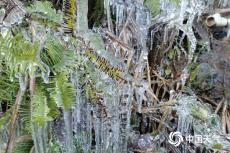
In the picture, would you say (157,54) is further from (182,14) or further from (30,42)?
(30,42)

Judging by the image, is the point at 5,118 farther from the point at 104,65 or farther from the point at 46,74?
the point at 104,65

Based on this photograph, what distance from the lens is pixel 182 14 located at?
2111 millimetres

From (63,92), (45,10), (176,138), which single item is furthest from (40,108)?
(176,138)

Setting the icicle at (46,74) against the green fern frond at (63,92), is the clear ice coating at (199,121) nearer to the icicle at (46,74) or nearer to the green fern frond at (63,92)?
the green fern frond at (63,92)

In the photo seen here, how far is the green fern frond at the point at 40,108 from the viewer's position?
1.74 metres

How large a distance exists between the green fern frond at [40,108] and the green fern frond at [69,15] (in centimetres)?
30

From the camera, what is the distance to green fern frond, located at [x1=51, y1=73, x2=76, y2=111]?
175cm

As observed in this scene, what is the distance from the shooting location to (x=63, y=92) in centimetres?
177

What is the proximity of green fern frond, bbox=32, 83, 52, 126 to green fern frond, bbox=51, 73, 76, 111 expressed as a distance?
6 cm

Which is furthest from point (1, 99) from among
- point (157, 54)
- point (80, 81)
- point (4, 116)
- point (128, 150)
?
point (157, 54)

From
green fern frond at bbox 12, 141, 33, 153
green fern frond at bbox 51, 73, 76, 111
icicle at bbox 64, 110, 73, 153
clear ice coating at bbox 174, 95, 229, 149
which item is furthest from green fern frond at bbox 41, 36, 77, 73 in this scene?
clear ice coating at bbox 174, 95, 229, 149

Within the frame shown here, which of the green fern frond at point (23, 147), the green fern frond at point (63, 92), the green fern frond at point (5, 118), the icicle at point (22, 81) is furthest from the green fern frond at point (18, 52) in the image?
the green fern frond at point (23, 147)

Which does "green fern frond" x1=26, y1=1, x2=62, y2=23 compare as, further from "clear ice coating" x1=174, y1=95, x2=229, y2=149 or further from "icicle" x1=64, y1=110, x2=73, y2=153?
"clear ice coating" x1=174, y1=95, x2=229, y2=149

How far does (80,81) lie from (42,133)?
0.30 metres
